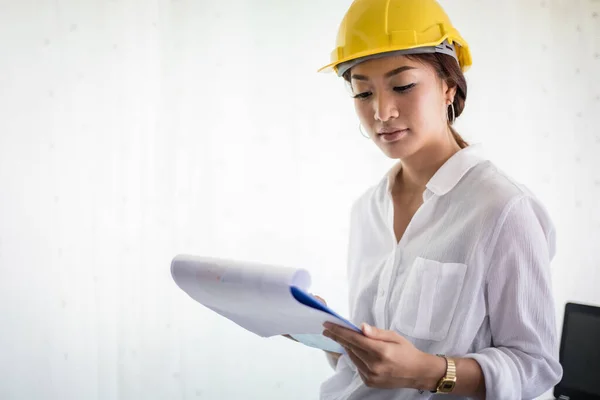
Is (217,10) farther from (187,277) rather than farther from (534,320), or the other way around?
(534,320)

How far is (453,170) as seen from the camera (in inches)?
45.6

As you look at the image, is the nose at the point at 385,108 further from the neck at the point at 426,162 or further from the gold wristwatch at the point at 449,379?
the gold wristwatch at the point at 449,379

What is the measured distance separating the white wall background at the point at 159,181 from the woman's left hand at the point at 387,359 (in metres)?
1.17

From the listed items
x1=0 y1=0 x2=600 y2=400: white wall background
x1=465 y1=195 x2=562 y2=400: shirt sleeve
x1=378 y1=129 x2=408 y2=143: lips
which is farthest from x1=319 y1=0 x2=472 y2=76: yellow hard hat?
x1=0 y1=0 x2=600 y2=400: white wall background

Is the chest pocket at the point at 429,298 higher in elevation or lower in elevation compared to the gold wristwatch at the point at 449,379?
higher

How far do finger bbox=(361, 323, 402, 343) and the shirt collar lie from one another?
32 centimetres

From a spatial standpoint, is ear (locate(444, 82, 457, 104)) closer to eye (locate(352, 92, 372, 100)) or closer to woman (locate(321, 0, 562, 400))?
woman (locate(321, 0, 562, 400))

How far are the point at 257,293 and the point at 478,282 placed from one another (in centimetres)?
39

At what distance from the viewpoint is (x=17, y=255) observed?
1846mm

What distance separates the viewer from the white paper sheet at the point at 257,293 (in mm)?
836

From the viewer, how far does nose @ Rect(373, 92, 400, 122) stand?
1.14 m

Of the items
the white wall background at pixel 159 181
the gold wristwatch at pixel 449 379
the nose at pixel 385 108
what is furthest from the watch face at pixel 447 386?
the white wall background at pixel 159 181

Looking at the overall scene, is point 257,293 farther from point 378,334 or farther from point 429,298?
point 429,298

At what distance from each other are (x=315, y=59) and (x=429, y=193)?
1.13 meters
